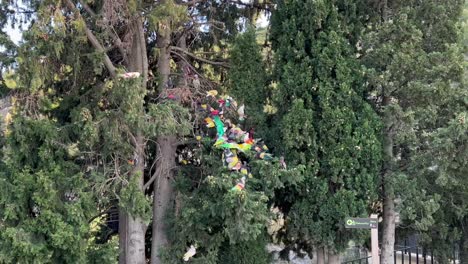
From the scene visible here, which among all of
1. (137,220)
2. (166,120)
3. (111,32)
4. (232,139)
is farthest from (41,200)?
(232,139)

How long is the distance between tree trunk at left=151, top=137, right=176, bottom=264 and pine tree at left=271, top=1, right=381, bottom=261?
61.5 inches

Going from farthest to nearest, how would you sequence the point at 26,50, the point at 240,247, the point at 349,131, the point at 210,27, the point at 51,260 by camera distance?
the point at 210,27 < the point at 240,247 < the point at 349,131 < the point at 51,260 < the point at 26,50

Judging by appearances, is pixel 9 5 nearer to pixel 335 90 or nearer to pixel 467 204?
pixel 335 90

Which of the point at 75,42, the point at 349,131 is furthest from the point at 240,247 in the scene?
the point at 75,42

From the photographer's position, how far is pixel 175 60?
715 centimetres

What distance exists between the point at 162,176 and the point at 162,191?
0.72 feet

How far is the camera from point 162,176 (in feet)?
21.5

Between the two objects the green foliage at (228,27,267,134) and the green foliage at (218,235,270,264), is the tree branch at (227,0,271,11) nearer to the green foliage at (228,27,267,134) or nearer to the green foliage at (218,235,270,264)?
the green foliage at (228,27,267,134)

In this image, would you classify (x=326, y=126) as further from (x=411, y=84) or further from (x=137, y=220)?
(x=137, y=220)

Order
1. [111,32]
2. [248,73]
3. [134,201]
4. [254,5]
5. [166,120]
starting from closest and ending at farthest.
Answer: [134,201]
[166,120]
[111,32]
[248,73]
[254,5]

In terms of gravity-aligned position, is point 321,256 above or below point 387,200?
below

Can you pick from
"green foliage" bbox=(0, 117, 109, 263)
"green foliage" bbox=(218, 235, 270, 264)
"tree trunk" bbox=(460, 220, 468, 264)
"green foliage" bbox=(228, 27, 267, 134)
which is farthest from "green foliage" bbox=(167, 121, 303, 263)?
"tree trunk" bbox=(460, 220, 468, 264)

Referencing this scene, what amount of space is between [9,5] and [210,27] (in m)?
2.74

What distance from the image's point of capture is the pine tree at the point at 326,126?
19.1 ft
